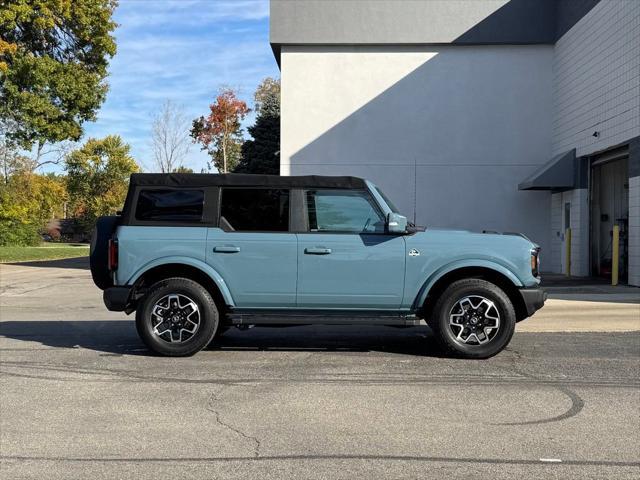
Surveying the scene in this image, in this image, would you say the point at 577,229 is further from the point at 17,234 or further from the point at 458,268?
the point at 17,234

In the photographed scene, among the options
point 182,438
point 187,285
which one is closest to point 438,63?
point 187,285

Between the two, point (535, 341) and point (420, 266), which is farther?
point (535, 341)

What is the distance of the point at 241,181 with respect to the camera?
7770mm

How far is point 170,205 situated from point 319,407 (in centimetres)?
316

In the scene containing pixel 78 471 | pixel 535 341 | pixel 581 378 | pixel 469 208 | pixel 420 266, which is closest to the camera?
pixel 78 471

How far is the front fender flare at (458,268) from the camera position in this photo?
293 inches

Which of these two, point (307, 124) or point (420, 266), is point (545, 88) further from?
point (420, 266)

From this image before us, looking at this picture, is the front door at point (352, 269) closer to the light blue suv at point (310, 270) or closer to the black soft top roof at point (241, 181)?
the light blue suv at point (310, 270)

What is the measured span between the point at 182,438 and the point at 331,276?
2.99 meters

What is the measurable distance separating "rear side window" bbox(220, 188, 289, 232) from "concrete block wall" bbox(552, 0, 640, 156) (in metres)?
11.9

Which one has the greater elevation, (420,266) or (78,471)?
(420,266)

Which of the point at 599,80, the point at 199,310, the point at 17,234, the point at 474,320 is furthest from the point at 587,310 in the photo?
the point at 17,234

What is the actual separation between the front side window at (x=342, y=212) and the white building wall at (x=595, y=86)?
446 inches

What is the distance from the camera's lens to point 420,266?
24.6 feet
